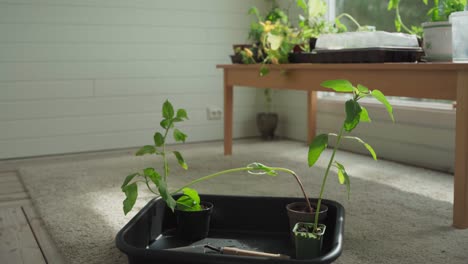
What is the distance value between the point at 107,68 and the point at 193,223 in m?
2.27

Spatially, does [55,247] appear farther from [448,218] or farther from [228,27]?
[228,27]

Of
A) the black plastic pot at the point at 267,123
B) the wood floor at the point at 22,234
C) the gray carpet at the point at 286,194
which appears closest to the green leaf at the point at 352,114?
the gray carpet at the point at 286,194

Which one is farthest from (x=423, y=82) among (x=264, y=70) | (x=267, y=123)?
(x=267, y=123)

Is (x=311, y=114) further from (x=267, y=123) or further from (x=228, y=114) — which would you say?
(x=228, y=114)

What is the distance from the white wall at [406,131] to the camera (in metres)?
2.86

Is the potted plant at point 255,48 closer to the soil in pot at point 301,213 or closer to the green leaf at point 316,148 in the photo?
the soil in pot at point 301,213

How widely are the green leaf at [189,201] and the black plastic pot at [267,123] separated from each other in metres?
2.45

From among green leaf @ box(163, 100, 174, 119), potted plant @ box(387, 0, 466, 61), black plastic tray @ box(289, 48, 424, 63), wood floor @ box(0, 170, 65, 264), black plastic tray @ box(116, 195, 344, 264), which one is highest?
potted plant @ box(387, 0, 466, 61)

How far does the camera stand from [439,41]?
6.39ft

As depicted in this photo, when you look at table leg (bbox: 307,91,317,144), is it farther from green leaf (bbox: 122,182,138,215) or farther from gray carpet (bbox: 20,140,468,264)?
green leaf (bbox: 122,182,138,215)

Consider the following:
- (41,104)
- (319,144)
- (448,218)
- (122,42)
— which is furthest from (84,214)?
(122,42)

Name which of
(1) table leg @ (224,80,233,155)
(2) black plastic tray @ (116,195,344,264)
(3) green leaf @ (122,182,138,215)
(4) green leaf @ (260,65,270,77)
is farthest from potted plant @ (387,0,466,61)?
(1) table leg @ (224,80,233,155)

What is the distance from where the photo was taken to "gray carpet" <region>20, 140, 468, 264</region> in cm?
165

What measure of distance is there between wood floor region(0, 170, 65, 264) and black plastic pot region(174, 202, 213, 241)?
0.37 meters
